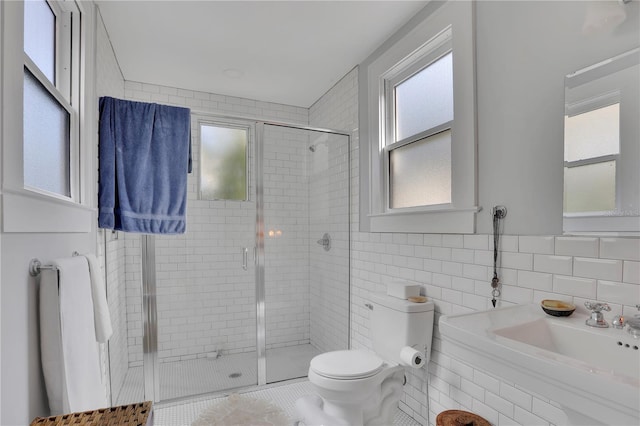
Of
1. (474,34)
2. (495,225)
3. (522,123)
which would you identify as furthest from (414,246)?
(474,34)

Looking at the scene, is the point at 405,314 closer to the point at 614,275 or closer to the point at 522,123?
the point at 614,275

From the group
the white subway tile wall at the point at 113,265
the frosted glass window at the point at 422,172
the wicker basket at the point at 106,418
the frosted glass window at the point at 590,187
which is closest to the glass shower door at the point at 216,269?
the white subway tile wall at the point at 113,265

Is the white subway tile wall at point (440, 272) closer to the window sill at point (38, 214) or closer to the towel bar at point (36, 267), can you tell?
the window sill at point (38, 214)

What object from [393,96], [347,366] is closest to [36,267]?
[347,366]

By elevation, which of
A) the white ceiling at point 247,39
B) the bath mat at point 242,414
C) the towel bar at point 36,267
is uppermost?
the white ceiling at point 247,39

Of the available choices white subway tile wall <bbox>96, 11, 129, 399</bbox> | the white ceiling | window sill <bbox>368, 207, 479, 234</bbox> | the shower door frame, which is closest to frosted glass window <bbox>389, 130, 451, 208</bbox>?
window sill <bbox>368, 207, 479, 234</bbox>

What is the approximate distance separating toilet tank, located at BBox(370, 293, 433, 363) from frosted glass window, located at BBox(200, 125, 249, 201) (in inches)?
68.7

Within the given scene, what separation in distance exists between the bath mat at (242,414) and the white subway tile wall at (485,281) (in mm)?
886

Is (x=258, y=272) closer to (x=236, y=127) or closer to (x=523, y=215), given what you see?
(x=236, y=127)

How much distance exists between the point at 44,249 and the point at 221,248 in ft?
5.85

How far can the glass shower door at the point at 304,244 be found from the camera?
2961mm

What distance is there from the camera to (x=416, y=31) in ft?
7.23

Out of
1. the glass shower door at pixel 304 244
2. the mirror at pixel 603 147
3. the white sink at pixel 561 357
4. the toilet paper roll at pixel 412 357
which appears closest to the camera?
the white sink at pixel 561 357

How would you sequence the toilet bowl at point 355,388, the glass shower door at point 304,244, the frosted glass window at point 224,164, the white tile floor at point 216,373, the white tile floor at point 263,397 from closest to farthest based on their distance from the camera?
the toilet bowl at point 355,388 → the white tile floor at point 263,397 → the white tile floor at point 216,373 → the glass shower door at point 304,244 → the frosted glass window at point 224,164
